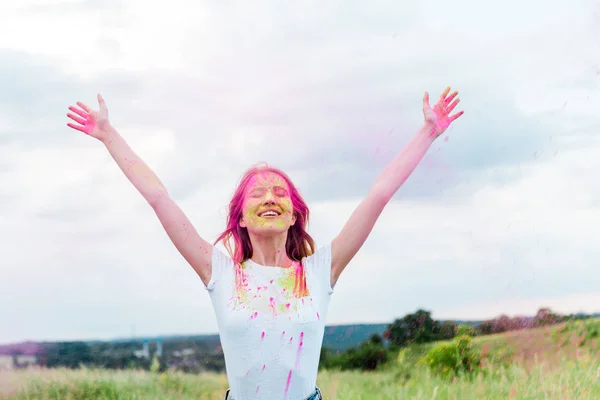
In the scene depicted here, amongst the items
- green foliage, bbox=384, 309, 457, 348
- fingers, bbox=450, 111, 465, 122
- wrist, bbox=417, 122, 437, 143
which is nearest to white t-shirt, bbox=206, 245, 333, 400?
wrist, bbox=417, 122, 437, 143

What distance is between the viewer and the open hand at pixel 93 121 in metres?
4.55

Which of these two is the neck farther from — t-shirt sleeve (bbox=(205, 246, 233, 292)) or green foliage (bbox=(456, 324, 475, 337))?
green foliage (bbox=(456, 324, 475, 337))

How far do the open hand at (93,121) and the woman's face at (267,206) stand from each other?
987 millimetres

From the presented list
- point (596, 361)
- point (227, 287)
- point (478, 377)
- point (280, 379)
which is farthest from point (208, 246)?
point (596, 361)

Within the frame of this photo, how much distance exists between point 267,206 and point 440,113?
4.36 feet

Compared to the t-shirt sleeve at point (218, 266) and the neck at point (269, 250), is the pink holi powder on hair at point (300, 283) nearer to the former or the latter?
the neck at point (269, 250)

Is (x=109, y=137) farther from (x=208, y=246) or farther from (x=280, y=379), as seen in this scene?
(x=280, y=379)

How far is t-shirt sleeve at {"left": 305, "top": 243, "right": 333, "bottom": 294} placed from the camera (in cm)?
431

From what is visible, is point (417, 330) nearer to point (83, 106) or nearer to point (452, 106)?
point (452, 106)

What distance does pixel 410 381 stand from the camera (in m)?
7.59

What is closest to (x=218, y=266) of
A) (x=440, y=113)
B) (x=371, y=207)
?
(x=371, y=207)

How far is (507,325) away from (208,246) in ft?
18.1

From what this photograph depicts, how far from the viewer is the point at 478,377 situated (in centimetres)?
729

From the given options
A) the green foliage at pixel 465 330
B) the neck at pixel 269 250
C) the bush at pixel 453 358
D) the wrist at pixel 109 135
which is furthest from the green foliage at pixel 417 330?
the wrist at pixel 109 135
